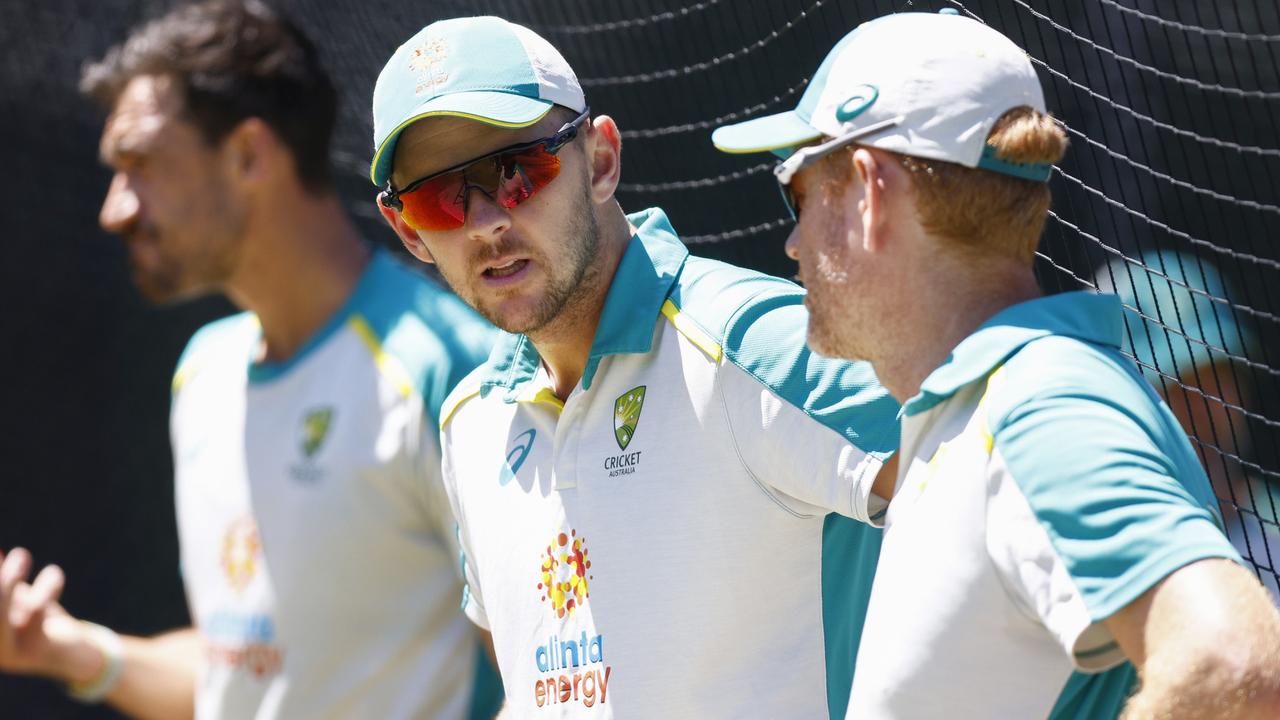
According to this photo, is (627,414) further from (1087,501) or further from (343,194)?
(343,194)

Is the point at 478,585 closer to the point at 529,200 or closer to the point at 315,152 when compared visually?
the point at 529,200

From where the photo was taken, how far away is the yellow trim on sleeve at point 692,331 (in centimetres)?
204

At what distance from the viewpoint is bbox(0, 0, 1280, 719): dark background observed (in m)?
3.69

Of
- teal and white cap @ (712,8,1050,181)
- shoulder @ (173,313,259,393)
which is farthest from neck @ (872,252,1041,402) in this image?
shoulder @ (173,313,259,393)

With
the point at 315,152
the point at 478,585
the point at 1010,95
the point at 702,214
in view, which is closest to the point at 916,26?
the point at 1010,95

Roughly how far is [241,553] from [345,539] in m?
0.28

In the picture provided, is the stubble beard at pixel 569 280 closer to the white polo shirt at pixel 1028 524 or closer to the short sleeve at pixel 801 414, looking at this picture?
the short sleeve at pixel 801 414

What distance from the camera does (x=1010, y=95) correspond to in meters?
1.64

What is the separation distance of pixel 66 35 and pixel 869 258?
3929 mm

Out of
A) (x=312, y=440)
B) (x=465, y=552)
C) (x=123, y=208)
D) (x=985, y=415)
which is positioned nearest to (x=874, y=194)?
(x=985, y=415)

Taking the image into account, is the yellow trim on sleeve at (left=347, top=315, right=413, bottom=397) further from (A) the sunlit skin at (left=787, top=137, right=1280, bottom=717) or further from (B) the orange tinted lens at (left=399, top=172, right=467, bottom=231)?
(A) the sunlit skin at (left=787, top=137, right=1280, bottom=717)

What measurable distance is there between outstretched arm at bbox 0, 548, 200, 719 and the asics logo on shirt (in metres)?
1.71

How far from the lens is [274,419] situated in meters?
3.53

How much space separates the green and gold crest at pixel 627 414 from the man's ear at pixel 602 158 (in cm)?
31
